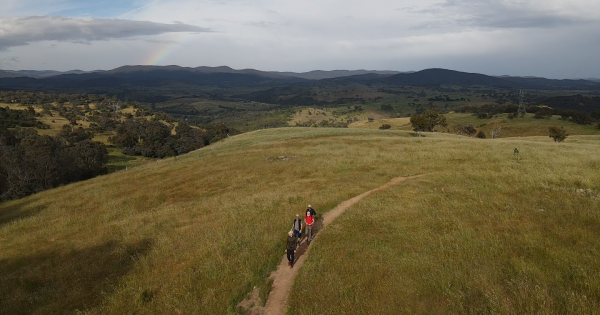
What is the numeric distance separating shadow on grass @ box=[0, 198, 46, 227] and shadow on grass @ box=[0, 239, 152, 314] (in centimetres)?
1366

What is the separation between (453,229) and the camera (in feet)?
51.5

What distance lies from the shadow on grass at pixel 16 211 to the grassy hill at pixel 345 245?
468 mm

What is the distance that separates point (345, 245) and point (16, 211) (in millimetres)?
35937

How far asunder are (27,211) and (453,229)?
129 ft

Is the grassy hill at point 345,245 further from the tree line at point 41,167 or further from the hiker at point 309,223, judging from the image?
the tree line at point 41,167

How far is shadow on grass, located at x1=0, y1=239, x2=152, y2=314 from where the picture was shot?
12.9m

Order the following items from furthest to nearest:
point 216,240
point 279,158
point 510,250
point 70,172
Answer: point 70,172
point 279,158
point 216,240
point 510,250

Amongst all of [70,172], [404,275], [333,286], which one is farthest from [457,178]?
[70,172]

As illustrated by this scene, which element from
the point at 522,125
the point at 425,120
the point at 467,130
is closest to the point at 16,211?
the point at 425,120

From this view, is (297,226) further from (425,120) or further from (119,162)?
(119,162)

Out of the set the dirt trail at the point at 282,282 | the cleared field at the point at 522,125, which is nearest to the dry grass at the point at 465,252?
the dirt trail at the point at 282,282

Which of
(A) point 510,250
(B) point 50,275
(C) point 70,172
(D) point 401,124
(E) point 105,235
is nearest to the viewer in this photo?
(A) point 510,250

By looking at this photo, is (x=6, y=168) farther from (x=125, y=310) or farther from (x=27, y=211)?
(x=125, y=310)

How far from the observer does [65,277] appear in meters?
15.2
